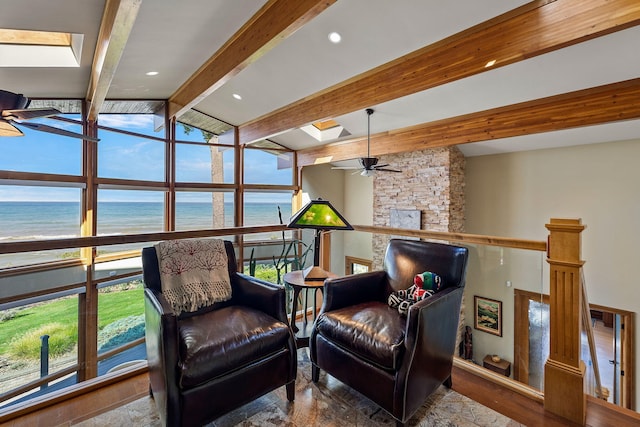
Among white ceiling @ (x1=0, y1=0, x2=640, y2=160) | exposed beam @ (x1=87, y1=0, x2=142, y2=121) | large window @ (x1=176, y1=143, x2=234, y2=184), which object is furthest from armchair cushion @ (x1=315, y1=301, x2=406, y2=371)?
large window @ (x1=176, y1=143, x2=234, y2=184)

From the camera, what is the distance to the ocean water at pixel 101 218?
15.2 feet

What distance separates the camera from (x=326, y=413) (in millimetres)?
1775

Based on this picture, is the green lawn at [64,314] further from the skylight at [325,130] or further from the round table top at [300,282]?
the skylight at [325,130]

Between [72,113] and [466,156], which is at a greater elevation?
[72,113]

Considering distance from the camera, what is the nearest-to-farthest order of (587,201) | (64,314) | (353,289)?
(353,289)
(64,314)
(587,201)

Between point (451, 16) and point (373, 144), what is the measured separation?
3.57m

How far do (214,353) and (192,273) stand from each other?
690 mm

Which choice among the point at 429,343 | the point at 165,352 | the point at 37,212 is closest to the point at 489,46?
the point at 429,343

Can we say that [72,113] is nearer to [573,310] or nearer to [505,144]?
[573,310]

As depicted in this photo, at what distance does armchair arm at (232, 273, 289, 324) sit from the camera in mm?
1917

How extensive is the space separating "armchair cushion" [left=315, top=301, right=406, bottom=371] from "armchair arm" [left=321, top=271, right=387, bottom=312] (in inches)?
2.4

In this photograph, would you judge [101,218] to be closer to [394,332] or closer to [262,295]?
[262,295]

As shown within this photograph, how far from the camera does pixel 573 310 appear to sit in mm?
1771

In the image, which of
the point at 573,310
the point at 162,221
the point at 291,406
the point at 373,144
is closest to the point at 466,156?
the point at 373,144
